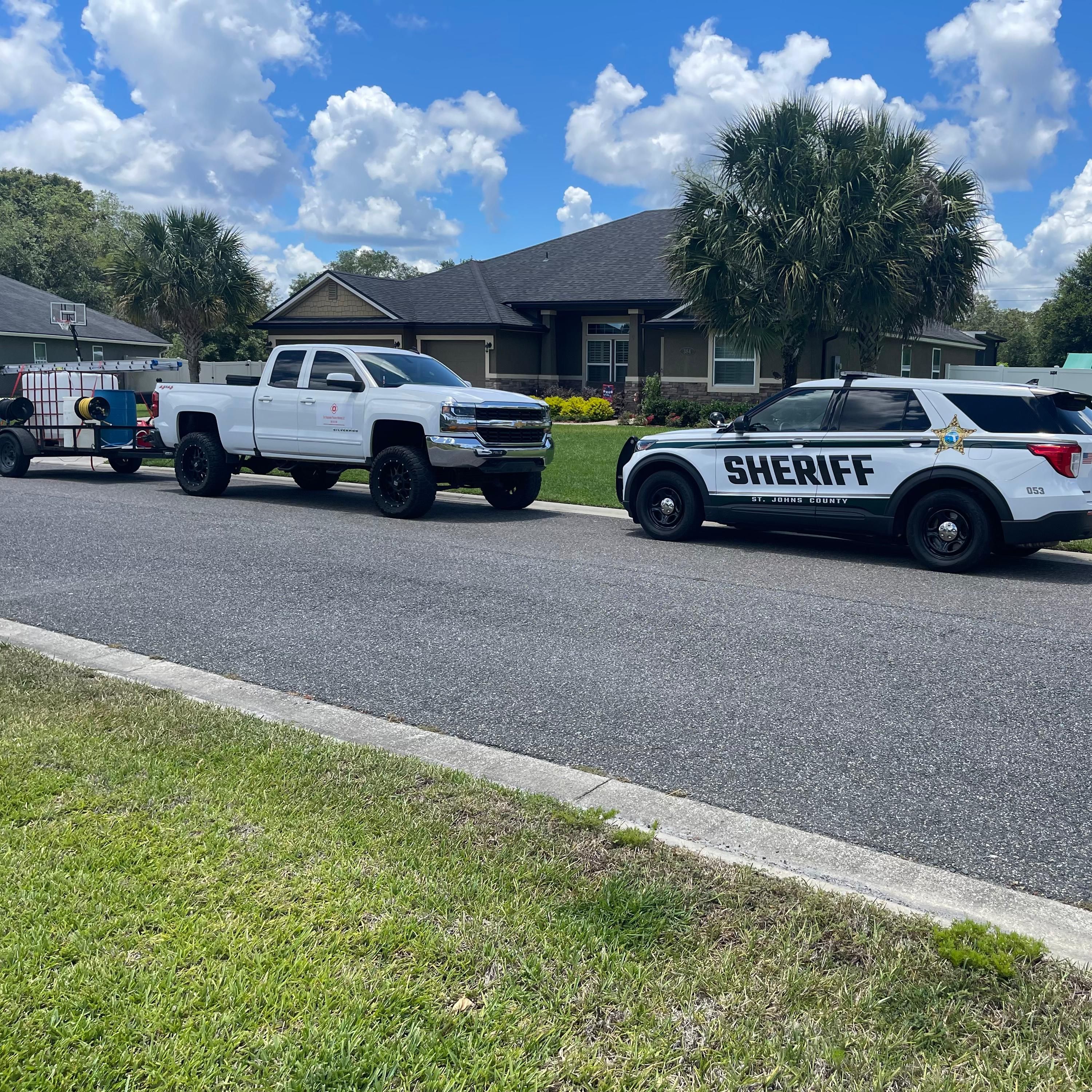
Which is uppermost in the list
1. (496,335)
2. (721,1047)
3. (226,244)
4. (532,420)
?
(226,244)

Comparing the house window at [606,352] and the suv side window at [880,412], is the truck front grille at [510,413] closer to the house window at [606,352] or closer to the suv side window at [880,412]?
the suv side window at [880,412]

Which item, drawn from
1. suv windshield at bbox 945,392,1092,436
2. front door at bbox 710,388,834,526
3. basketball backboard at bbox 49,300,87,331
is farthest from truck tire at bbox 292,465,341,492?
suv windshield at bbox 945,392,1092,436

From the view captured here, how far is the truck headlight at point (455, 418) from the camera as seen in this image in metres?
13.1

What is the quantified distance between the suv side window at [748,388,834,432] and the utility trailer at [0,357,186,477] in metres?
10.1

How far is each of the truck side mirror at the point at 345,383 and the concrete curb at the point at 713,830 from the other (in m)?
7.89

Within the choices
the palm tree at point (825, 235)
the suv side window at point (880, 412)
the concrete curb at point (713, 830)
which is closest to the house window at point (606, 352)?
the palm tree at point (825, 235)

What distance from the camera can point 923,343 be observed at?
125 ft


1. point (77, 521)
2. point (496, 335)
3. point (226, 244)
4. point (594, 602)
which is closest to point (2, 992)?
point (594, 602)

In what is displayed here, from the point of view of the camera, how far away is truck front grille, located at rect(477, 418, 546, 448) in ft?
44.0

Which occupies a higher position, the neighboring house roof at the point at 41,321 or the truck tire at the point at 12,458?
the neighboring house roof at the point at 41,321

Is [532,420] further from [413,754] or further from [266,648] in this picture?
[413,754]

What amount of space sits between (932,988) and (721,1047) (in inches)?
27.2

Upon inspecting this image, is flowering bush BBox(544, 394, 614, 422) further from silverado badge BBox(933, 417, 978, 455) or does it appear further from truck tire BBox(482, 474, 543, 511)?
silverado badge BBox(933, 417, 978, 455)

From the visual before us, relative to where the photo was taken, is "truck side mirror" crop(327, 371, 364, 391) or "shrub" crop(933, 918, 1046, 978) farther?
"truck side mirror" crop(327, 371, 364, 391)
